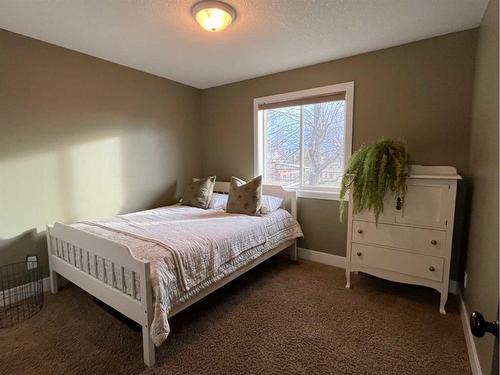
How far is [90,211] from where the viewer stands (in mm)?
2785

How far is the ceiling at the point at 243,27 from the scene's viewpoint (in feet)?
6.06

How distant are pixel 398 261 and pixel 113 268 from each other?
7.30 ft

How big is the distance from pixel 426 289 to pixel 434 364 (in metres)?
1.03

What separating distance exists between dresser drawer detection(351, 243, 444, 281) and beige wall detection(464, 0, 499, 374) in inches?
8.5

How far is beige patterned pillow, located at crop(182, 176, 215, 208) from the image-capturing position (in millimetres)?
3268

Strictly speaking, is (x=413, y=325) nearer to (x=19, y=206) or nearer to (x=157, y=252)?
(x=157, y=252)

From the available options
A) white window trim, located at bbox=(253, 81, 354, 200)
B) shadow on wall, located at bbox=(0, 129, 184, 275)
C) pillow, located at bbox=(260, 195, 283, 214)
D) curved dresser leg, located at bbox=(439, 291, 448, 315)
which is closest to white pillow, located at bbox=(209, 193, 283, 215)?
pillow, located at bbox=(260, 195, 283, 214)

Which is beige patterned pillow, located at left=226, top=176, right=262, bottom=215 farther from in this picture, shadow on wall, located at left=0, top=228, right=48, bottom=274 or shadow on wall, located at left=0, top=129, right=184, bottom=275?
shadow on wall, located at left=0, top=228, right=48, bottom=274

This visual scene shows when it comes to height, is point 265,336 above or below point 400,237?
below

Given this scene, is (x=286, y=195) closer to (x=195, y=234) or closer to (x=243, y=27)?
(x=195, y=234)

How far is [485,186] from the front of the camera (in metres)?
1.61

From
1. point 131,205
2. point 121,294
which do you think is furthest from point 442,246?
point 131,205

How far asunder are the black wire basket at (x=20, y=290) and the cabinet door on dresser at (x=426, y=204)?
3.16 meters

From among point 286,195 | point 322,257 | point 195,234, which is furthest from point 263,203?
point 195,234
